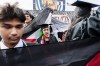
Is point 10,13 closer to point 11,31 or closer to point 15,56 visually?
point 11,31

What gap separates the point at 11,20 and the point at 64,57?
1.47 feet

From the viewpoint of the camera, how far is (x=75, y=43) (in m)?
2.07

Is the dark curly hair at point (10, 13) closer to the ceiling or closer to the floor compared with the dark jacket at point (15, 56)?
closer to the ceiling

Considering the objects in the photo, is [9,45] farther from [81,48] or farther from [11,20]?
[81,48]

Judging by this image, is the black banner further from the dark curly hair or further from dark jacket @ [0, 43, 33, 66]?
the dark curly hair

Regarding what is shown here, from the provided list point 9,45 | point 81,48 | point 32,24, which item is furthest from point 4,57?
point 32,24

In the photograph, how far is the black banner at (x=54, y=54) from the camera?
186cm

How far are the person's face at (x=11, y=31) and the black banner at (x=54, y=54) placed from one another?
9cm

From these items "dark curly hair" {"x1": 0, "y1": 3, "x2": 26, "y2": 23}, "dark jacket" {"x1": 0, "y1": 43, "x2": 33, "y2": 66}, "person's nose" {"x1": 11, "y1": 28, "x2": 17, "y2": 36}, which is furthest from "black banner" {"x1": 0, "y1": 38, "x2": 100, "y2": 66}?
"dark curly hair" {"x1": 0, "y1": 3, "x2": 26, "y2": 23}

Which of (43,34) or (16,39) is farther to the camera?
(43,34)

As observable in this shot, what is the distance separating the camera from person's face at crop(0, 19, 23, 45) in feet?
6.29

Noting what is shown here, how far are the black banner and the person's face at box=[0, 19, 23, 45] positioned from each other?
3.4 inches

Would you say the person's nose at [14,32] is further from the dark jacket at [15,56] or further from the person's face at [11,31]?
the dark jacket at [15,56]

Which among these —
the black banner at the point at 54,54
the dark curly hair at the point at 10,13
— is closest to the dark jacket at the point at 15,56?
the black banner at the point at 54,54
